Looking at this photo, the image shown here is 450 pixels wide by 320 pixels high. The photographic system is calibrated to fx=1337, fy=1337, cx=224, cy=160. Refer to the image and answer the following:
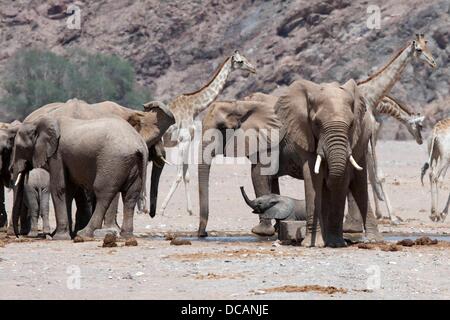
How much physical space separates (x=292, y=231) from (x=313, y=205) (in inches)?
43.1

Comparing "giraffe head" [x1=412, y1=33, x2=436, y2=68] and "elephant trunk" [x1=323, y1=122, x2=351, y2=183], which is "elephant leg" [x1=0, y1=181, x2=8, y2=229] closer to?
"elephant trunk" [x1=323, y1=122, x2=351, y2=183]

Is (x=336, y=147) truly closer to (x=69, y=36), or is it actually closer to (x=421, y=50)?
(x=421, y=50)

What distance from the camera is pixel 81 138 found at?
16219 mm

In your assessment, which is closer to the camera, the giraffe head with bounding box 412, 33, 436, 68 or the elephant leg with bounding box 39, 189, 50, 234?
the elephant leg with bounding box 39, 189, 50, 234

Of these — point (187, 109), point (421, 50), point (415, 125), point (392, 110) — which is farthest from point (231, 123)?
point (187, 109)

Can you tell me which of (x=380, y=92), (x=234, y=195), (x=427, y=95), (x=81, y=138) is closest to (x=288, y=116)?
(x=81, y=138)

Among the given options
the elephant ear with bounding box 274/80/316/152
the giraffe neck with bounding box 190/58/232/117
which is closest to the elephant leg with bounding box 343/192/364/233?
the elephant ear with bounding box 274/80/316/152

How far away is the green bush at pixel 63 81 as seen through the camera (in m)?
59.3

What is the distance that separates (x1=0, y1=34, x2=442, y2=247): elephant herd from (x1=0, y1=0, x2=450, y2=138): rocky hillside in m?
35.7

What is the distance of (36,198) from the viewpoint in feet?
60.5

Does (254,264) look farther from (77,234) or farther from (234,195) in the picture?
(234,195)

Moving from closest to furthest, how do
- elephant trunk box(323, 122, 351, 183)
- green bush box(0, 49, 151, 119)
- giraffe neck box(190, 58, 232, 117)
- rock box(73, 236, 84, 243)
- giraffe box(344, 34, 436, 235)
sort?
elephant trunk box(323, 122, 351, 183), rock box(73, 236, 84, 243), giraffe box(344, 34, 436, 235), giraffe neck box(190, 58, 232, 117), green bush box(0, 49, 151, 119)

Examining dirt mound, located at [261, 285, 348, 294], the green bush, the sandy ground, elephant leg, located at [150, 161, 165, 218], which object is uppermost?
the green bush

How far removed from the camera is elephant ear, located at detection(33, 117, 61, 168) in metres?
16.3
